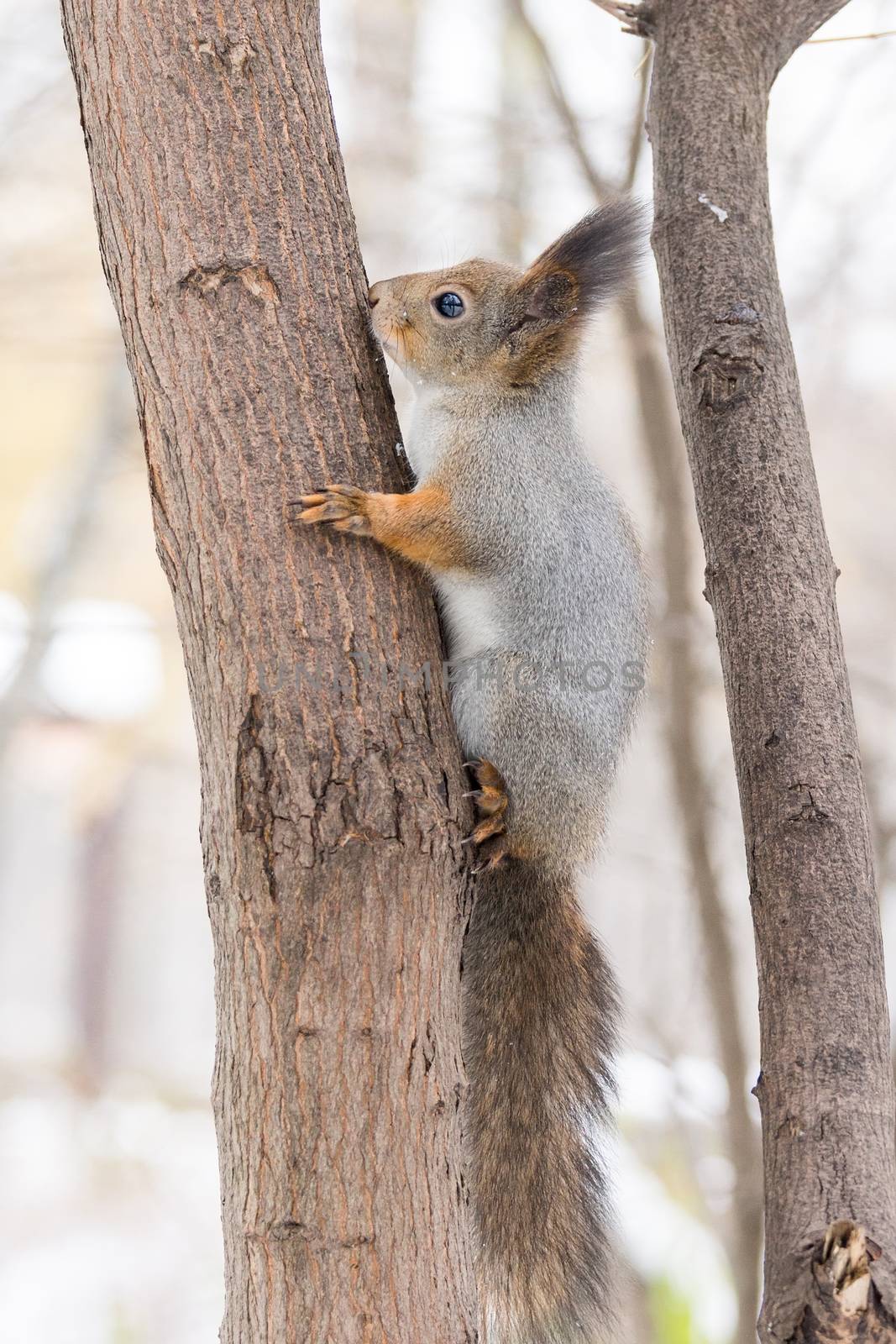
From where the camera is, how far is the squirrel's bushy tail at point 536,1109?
1.57m

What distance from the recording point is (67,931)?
14.6ft

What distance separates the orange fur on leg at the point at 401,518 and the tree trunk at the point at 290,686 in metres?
0.02

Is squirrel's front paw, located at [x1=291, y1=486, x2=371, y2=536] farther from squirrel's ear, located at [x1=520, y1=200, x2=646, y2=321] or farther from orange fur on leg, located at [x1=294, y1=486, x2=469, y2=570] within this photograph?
squirrel's ear, located at [x1=520, y1=200, x2=646, y2=321]

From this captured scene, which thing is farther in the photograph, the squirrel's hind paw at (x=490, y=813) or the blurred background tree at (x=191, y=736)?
the blurred background tree at (x=191, y=736)

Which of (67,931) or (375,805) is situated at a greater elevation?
(67,931)

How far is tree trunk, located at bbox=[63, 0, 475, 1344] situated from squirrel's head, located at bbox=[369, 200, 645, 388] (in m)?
0.36

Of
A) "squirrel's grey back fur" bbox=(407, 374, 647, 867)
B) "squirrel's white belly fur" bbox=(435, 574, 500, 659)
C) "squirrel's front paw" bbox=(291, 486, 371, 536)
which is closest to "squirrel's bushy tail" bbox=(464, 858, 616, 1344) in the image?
"squirrel's grey back fur" bbox=(407, 374, 647, 867)

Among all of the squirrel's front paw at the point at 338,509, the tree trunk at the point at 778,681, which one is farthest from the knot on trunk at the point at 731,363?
the squirrel's front paw at the point at 338,509

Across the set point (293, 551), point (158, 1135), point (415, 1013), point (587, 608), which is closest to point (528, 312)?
point (587, 608)

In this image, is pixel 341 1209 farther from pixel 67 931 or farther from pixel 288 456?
pixel 67 931

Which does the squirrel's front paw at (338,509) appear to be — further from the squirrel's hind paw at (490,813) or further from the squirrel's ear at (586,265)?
the squirrel's ear at (586,265)

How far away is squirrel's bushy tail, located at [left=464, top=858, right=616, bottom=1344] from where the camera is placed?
1574 mm

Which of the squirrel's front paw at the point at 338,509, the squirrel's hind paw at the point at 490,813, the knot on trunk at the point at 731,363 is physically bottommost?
the squirrel's hind paw at the point at 490,813

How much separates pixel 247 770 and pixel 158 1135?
131 inches
